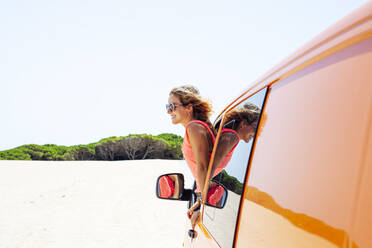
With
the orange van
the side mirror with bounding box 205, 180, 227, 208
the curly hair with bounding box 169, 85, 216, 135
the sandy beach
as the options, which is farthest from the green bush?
the orange van

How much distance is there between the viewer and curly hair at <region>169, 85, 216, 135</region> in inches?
113

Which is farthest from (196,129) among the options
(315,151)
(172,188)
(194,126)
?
(315,151)

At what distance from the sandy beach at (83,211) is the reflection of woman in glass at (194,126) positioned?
1.44 meters

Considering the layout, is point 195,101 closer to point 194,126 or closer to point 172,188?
point 194,126

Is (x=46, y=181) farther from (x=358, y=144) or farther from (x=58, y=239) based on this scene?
(x=358, y=144)

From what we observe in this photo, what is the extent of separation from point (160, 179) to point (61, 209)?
883cm

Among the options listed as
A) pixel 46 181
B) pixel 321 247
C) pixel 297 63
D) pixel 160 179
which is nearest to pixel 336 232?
pixel 321 247

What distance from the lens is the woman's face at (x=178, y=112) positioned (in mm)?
2844

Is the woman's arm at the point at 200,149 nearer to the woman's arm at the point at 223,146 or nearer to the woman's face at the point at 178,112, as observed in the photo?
the woman's arm at the point at 223,146

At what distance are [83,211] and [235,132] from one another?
9636 mm

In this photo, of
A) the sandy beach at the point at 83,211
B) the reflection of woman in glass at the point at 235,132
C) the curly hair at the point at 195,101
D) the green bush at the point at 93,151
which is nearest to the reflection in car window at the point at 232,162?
the reflection of woman in glass at the point at 235,132

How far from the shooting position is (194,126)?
8.09ft

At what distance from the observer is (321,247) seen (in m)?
0.81

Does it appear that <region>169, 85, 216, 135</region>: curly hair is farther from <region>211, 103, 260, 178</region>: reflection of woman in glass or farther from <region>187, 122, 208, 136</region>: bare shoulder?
<region>211, 103, 260, 178</region>: reflection of woman in glass
